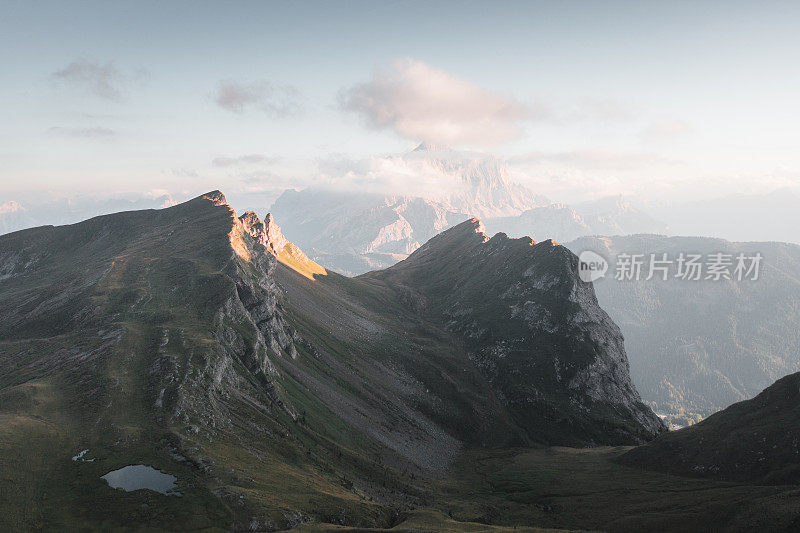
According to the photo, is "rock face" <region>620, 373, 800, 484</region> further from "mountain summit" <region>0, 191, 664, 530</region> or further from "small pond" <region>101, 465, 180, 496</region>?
"small pond" <region>101, 465, 180, 496</region>

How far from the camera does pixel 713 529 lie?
254ft

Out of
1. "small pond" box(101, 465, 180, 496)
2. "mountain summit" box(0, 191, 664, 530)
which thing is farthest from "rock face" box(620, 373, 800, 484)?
"small pond" box(101, 465, 180, 496)

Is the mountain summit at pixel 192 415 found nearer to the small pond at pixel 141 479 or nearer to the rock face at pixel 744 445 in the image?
the small pond at pixel 141 479

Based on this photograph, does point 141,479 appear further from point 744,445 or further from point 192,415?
point 744,445

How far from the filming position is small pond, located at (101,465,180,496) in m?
69.3

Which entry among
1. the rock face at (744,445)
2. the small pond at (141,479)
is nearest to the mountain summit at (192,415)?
the small pond at (141,479)

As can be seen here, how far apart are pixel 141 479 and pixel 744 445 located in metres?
150

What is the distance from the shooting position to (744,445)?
118 meters

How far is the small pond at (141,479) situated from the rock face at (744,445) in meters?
131

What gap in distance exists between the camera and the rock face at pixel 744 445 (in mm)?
106750

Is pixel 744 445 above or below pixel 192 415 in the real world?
below

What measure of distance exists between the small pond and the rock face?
131104 millimetres

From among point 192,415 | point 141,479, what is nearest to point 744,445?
point 192,415

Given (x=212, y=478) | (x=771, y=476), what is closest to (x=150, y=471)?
(x=212, y=478)
